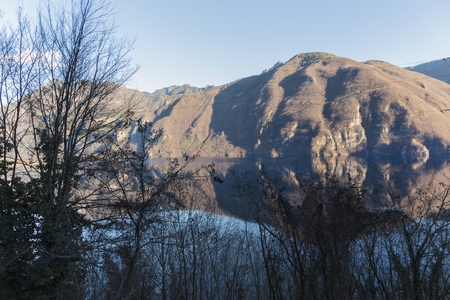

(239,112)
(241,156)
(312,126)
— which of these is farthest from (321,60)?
(241,156)

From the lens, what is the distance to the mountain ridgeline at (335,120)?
11112 cm

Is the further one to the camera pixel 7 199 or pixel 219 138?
pixel 219 138

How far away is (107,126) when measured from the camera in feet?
36.2

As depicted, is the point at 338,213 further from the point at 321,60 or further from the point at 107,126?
the point at 321,60

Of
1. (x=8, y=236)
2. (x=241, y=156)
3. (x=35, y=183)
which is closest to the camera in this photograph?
(x=8, y=236)

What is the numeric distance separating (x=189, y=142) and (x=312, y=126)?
235 ft

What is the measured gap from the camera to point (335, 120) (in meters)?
133

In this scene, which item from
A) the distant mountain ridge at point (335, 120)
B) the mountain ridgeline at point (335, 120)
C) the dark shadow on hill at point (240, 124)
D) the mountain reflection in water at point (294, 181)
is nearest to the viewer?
the mountain reflection in water at point (294, 181)

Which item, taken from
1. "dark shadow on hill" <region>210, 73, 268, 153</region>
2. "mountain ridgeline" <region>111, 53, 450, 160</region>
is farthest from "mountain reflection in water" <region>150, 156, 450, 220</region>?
"dark shadow on hill" <region>210, 73, 268, 153</region>

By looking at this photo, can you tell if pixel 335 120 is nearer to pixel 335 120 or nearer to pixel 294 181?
pixel 335 120

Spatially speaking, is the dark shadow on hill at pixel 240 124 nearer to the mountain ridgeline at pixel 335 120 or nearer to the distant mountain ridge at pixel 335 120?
the mountain ridgeline at pixel 335 120

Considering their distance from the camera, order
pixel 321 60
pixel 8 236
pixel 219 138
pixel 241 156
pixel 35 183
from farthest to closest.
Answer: pixel 321 60, pixel 219 138, pixel 241 156, pixel 35 183, pixel 8 236

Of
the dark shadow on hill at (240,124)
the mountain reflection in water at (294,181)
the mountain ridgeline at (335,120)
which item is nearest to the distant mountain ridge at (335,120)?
the mountain ridgeline at (335,120)

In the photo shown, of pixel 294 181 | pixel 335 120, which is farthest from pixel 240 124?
pixel 294 181
